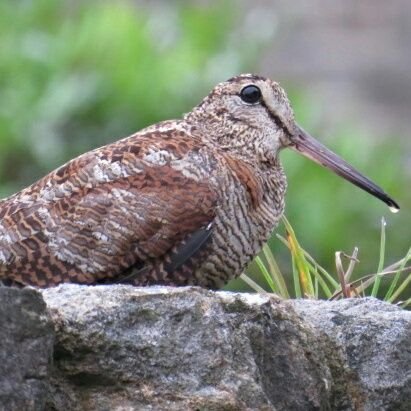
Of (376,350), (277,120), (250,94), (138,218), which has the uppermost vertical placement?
(250,94)

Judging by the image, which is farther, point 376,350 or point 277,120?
point 277,120

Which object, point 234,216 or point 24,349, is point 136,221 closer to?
point 234,216

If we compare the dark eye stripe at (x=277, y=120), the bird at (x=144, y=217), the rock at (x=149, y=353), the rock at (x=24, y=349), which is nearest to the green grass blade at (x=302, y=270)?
the bird at (x=144, y=217)

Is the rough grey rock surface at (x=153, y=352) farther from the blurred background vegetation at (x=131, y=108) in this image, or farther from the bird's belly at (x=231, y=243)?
the blurred background vegetation at (x=131, y=108)

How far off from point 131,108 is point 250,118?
5601 mm

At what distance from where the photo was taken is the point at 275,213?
6809mm

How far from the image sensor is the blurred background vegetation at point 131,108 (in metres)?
12.4

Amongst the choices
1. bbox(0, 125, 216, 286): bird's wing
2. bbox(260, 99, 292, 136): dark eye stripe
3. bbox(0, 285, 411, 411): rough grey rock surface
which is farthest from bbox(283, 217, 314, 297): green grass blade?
bbox(0, 285, 411, 411): rough grey rock surface

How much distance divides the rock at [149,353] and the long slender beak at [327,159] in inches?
81.0

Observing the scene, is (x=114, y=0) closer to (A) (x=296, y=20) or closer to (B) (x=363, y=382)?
(A) (x=296, y=20)

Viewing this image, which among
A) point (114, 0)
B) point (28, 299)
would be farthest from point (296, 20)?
point (28, 299)

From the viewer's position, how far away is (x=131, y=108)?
12734mm

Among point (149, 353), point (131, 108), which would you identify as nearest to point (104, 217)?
point (149, 353)

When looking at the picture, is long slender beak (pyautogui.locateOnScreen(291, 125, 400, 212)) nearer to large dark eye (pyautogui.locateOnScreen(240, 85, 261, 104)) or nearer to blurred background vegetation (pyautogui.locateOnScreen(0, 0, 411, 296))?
large dark eye (pyautogui.locateOnScreen(240, 85, 261, 104))
